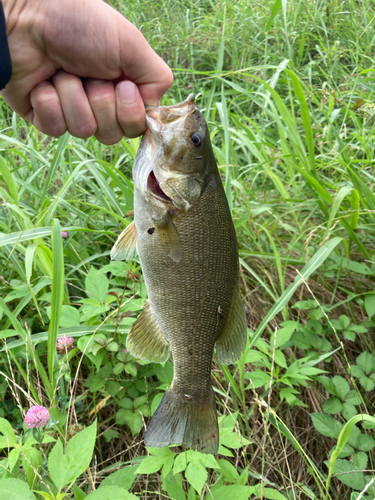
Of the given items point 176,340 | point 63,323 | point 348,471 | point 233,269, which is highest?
point 233,269

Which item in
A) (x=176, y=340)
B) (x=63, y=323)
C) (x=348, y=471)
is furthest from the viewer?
(x=63, y=323)

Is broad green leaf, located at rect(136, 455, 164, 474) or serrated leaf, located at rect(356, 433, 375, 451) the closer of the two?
broad green leaf, located at rect(136, 455, 164, 474)

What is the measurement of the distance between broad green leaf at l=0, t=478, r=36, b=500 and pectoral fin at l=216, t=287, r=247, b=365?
0.77 metres

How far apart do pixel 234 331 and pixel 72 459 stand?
27.9 inches

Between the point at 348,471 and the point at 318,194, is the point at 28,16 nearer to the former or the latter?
the point at 318,194

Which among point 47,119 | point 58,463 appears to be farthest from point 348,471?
point 47,119

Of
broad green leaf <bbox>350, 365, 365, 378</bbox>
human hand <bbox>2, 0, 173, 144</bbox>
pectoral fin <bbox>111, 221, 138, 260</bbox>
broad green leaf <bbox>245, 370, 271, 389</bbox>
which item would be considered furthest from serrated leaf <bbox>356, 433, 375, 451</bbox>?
human hand <bbox>2, 0, 173, 144</bbox>

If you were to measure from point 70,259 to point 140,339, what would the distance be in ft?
3.86

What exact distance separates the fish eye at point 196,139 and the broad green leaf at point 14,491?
1204 mm

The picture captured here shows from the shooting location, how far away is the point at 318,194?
A: 2420mm

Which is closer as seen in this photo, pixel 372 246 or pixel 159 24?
pixel 372 246

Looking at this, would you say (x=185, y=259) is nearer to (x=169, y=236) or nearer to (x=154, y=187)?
(x=169, y=236)

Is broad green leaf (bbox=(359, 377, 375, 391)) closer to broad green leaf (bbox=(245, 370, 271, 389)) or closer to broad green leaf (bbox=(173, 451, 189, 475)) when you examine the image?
broad green leaf (bbox=(245, 370, 271, 389))

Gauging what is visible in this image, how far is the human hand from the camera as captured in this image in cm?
138
